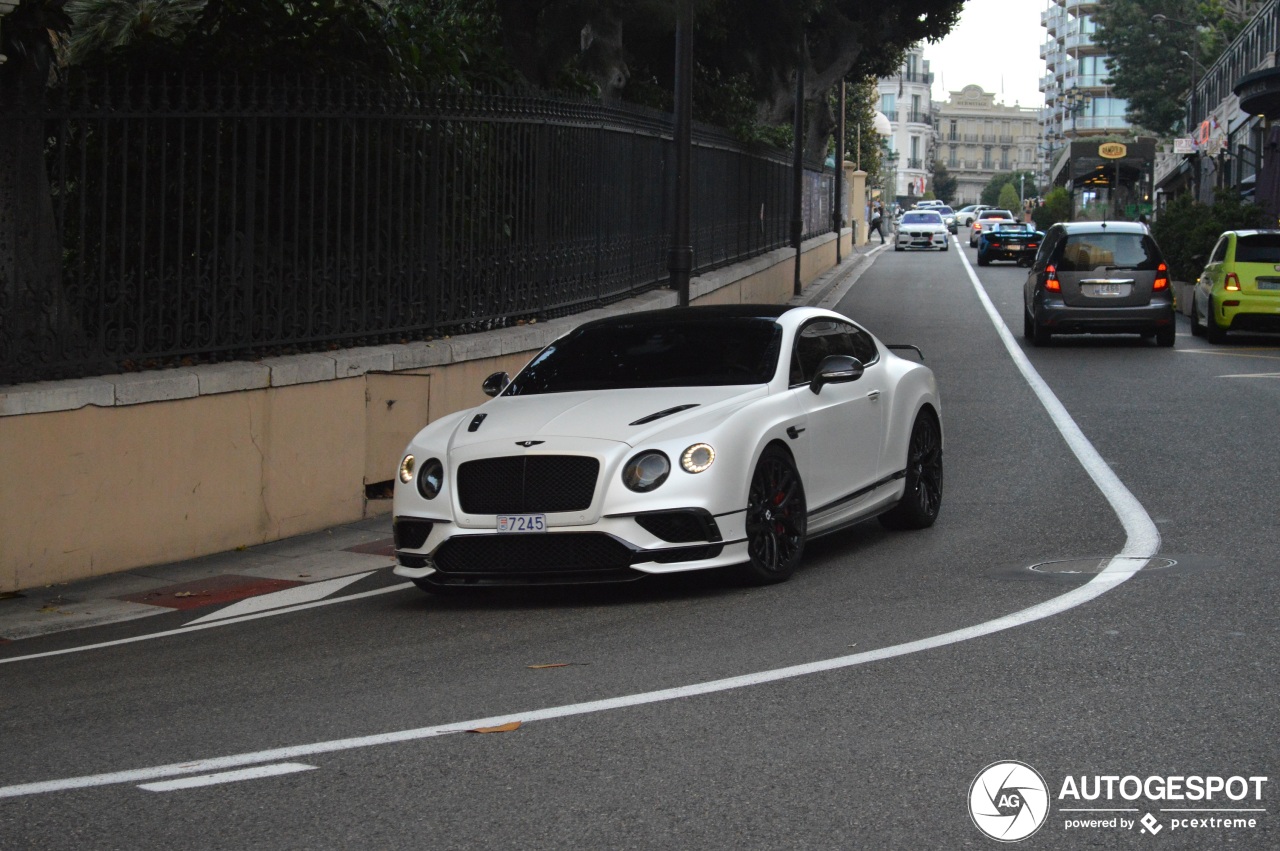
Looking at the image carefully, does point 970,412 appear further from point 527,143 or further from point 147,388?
point 147,388

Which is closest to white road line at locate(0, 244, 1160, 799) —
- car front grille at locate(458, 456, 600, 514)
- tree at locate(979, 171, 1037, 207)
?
car front grille at locate(458, 456, 600, 514)

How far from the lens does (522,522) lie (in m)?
8.41

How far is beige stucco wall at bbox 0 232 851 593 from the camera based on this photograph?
9.65m

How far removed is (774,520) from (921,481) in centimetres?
206

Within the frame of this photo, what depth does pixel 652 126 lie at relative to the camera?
19.6m

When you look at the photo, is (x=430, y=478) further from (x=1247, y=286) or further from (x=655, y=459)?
(x=1247, y=286)

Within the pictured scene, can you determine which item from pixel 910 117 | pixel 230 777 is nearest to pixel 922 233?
pixel 230 777

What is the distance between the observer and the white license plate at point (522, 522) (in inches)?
330

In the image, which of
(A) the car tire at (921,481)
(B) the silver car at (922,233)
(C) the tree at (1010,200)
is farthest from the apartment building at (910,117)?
(A) the car tire at (921,481)

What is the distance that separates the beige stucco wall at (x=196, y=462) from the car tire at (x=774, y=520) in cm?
369

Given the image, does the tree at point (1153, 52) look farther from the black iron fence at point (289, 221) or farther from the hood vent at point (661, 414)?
the hood vent at point (661, 414)

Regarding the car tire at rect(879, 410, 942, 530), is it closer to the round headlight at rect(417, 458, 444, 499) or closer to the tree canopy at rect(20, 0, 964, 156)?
the round headlight at rect(417, 458, 444, 499)

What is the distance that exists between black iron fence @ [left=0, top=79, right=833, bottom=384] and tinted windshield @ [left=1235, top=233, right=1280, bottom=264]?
457 inches

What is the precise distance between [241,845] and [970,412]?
12904 mm
